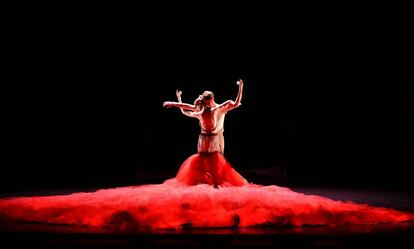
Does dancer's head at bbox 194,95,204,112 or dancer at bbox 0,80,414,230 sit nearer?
dancer at bbox 0,80,414,230

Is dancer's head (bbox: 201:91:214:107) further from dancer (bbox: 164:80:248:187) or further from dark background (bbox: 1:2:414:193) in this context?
dark background (bbox: 1:2:414:193)

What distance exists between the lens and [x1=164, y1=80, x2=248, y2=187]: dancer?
6.14m

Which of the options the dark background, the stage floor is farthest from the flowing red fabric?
the dark background

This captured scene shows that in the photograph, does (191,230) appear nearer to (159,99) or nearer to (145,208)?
(145,208)

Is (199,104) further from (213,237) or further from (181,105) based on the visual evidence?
(213,237)

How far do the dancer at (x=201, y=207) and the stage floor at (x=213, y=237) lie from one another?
21 centimetres

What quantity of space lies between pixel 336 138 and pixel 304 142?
0.48 meters

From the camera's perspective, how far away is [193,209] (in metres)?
4.70

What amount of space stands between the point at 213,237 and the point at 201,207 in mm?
943

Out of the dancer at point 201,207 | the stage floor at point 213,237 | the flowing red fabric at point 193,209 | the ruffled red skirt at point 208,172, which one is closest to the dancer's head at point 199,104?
the dancer at point 201,207

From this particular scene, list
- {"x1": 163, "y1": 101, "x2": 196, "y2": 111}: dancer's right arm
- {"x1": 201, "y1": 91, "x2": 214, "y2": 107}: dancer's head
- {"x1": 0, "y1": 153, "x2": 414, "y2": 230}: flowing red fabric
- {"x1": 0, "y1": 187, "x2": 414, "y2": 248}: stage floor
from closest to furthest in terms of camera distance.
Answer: {"x1": 0, "y1": 187, "x2": 414, "y2": 248}: stage floor → {"x1": 0, "y1": 153, "x2": 414, "y2": 230}: flowing red fabric → {"x1": 201, "y1": 91, "x2": 214, "y2": 107}: dancer's head → {"x1": 163, "y1": 101, "x2": 196, "y2": 111}: dancer's right arm

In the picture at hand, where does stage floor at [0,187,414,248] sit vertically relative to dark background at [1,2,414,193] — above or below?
below

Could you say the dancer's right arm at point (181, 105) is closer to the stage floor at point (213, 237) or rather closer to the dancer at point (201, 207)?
the dancer at point (201, 207)

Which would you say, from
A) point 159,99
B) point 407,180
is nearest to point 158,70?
point 159,99
